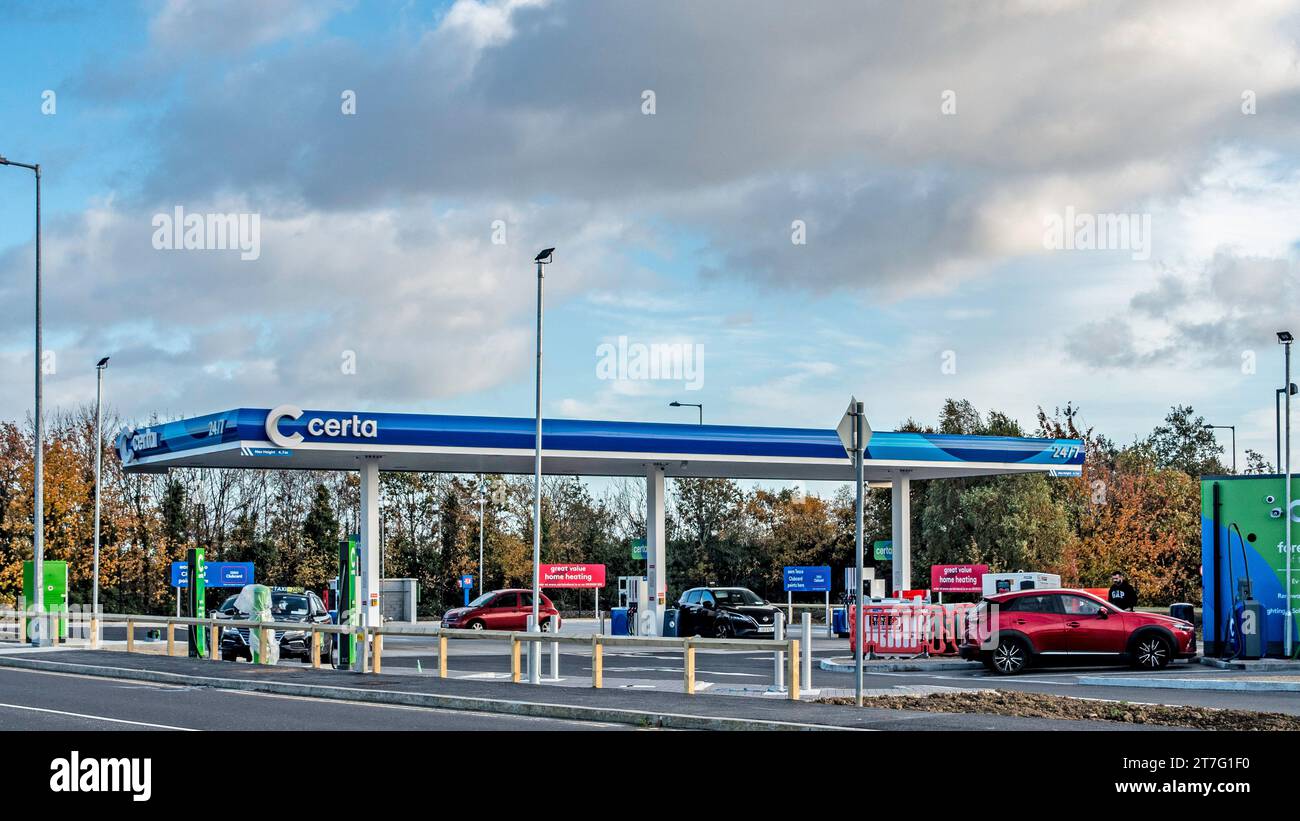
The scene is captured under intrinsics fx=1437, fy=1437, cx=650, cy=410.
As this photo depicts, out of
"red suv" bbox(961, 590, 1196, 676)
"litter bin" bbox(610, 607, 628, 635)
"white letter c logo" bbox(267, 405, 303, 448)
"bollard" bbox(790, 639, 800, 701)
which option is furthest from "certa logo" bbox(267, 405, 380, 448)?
"bollard" bbox(790, 639, 800, 701)

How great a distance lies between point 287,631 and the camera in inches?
1134

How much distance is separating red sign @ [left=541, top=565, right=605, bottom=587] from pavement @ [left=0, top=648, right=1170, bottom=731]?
20.3 m

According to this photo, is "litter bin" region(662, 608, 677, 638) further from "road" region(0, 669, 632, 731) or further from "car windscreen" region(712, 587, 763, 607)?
"road" region(0, 669, 632, 731)

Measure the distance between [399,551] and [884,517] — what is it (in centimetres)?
2409

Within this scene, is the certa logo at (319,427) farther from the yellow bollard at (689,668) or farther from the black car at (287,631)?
the yellow bollard at (689,668)

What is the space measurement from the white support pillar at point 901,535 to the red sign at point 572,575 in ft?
30.7

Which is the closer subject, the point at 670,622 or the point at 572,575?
the point at 670,622

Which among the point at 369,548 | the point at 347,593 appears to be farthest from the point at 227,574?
the point at 347,593

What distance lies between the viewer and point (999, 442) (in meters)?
44.7

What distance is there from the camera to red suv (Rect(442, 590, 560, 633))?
41812 mm

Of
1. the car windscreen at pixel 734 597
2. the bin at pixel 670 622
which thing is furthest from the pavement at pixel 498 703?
the car windscreen at pixel 734 597

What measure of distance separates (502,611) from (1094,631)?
20778 mm

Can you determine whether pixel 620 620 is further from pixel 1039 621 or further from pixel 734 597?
pixel 1039 621
